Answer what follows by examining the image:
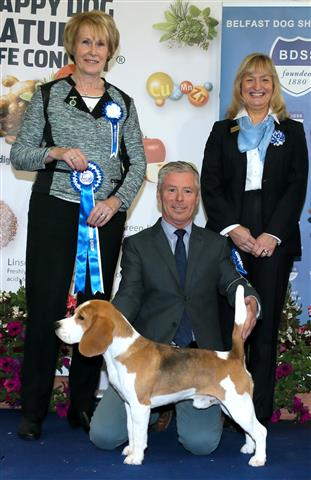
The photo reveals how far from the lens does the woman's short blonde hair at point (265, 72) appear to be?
4152 millimetres

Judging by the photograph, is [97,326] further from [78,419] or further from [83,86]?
[83,86]

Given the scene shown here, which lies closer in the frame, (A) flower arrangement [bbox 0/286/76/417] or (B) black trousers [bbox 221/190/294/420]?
(B) black trousers [bbox 221/190/294/420]

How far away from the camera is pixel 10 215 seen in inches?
219

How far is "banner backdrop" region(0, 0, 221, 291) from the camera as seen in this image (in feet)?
18.1

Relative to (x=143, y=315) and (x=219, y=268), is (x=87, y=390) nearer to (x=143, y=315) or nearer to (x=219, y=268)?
(x=143, y=315)

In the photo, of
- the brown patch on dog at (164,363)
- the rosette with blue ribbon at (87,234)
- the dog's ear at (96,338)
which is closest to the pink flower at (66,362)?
the rosette with blue ribbon at (87,234)

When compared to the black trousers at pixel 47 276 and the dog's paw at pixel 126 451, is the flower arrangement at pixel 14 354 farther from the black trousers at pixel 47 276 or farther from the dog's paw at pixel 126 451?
the dog's paw at pixel 126 451

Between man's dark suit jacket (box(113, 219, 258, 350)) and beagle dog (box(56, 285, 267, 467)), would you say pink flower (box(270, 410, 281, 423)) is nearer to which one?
man's dark suit jacket (box(113, 219, 258, 350))

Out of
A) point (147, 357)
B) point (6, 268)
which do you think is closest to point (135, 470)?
point (147, 357)

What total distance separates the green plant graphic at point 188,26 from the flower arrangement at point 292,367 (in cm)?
215

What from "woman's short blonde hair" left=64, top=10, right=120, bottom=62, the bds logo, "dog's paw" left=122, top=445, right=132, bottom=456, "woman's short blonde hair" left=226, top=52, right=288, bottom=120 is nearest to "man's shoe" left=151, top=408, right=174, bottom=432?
"dog's paw" left=122, top=445, right=132, bottom=456

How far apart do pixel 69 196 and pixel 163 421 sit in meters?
1.47

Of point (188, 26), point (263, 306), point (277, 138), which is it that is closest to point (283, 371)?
point (263, 306)

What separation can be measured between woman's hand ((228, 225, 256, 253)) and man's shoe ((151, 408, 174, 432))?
3.51 ft
